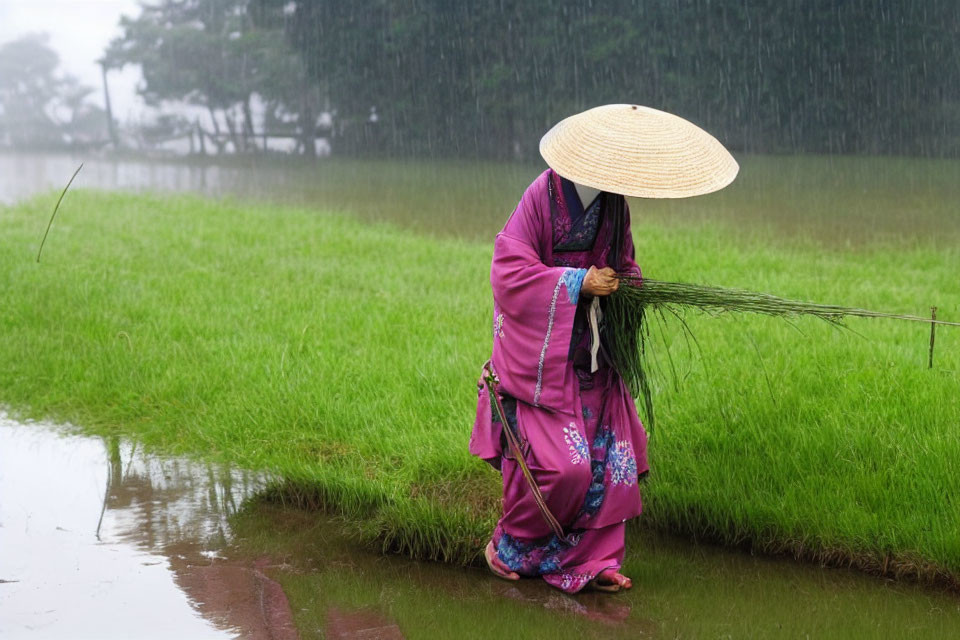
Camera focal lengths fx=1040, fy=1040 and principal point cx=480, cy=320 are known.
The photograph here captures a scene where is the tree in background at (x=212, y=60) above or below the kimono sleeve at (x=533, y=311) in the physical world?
above

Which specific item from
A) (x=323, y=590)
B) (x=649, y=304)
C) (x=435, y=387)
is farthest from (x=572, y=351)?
(x=435, y=387)

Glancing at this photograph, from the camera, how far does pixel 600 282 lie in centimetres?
324

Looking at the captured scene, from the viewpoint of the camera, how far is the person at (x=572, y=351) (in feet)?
10.6

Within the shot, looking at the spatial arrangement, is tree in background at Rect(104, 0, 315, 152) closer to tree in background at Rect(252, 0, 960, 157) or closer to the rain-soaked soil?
tree in background at Rect(252, 0, 960, 157)

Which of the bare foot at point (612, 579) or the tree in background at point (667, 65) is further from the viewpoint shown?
the tree in background at point (667, 65)

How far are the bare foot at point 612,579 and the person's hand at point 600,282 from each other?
3.10 feet

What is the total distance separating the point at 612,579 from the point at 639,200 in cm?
1247

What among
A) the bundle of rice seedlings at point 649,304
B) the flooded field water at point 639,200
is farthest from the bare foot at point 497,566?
the flooded field water at point 639,200

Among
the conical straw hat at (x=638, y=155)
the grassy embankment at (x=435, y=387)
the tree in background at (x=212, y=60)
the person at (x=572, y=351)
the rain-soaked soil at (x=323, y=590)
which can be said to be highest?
the tree in background at (x=212, y=60)

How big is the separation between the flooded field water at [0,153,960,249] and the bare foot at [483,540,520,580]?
799 cm

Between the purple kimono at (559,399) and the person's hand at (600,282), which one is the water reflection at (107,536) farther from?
the person's hand at (600,282)

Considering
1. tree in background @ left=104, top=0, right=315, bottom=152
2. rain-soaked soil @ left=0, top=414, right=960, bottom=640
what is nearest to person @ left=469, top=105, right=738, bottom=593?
rain-soaked soil @ left=0, top=414, right=960, bottom=640

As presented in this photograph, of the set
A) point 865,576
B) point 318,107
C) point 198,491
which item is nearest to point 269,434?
point 198,491

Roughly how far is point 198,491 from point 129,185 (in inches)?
474
